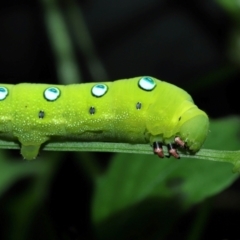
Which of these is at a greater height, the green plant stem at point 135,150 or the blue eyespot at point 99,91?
the blue eyespot at point 99,91

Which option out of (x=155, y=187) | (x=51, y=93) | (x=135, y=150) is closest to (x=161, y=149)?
(x=135, y=150)

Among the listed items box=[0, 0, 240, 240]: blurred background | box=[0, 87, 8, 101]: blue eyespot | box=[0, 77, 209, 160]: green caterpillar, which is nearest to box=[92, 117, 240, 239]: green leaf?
box=[0, 0, 240, 240]: blurred background

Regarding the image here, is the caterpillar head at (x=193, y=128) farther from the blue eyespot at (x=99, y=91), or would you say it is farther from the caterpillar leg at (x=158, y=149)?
the blue eyespot at (x=99, y=91)

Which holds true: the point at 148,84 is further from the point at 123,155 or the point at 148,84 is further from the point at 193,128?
the point at 123,155

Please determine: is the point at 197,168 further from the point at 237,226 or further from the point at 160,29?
the point at 160,29

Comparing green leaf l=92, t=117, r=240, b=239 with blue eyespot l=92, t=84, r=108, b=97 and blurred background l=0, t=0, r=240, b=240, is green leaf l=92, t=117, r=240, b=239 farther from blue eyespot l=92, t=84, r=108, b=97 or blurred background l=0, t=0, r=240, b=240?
blue eyespot l=92, t=84, r=108, b=97

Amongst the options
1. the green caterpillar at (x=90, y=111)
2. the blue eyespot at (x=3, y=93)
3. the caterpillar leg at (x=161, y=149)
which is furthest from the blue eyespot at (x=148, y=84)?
the blue eyespot at (x=3, y=93)

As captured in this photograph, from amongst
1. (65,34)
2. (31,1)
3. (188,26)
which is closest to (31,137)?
(65,34)
